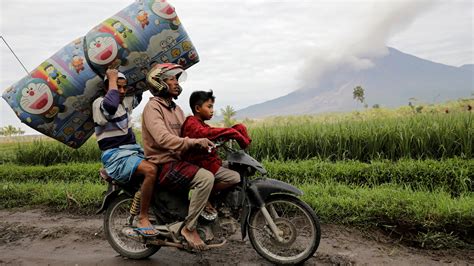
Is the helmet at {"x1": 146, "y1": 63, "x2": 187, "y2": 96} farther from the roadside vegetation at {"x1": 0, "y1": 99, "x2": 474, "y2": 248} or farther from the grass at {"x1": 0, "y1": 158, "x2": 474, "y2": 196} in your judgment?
the grass at {"x1": 0, "y1": 158, "x2": 474, "y2": 196}

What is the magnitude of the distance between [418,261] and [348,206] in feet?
3.67

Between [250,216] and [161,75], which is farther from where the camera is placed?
[250,216]

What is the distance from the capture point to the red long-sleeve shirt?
3.11m

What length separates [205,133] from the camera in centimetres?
320

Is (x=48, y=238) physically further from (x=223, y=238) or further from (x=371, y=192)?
(x=371, y=192)

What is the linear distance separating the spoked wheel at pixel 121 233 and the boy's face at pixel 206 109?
3.82ft

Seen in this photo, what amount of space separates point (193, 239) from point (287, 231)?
806mm

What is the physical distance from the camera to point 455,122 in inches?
271

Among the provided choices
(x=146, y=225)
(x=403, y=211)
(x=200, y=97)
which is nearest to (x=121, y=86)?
(x=200, y=97)

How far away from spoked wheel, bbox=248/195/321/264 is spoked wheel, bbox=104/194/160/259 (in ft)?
3.45

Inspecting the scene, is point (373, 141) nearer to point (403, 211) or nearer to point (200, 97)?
point (403, 211)

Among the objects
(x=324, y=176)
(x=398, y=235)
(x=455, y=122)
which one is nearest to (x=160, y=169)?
(x=398, y=235)

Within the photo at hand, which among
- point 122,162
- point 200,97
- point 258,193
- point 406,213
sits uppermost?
point 200,97

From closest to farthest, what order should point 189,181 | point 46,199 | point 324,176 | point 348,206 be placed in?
point 189,181 → point 348,206 → point 324,176 → point 46,199
